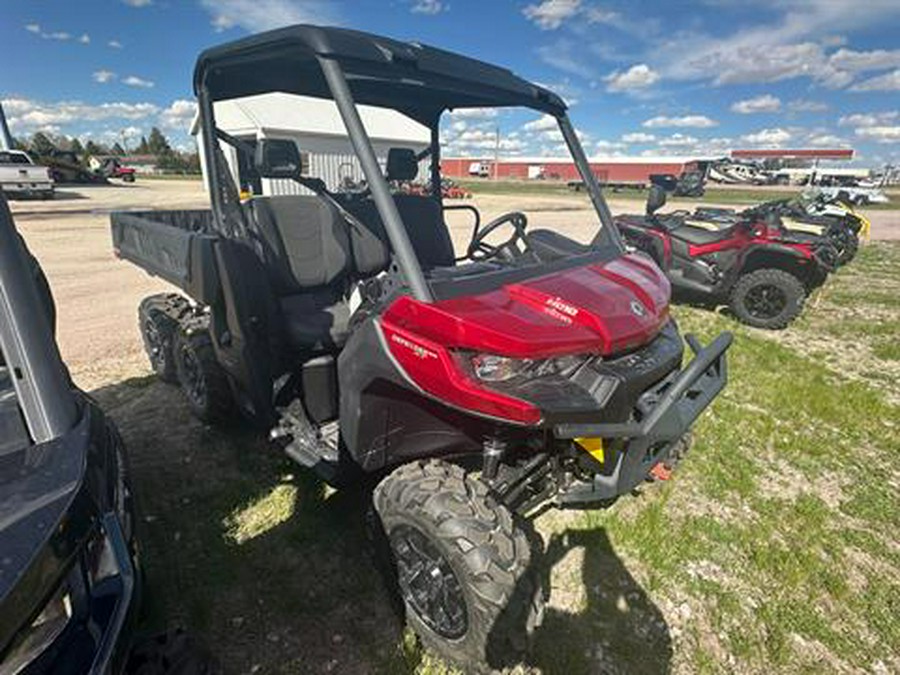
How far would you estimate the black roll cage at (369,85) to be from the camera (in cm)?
196

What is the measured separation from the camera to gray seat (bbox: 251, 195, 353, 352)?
311 centimetres

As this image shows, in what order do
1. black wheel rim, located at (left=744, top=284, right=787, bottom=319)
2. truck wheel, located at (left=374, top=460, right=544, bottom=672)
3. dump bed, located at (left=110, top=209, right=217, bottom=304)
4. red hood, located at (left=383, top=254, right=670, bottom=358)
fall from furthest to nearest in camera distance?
black wheel rim, located at (left=744, top=284, right=787, bottom=319), dump bed, located at (left=110, top=209, right=217, bottom=304), truck wheel, located at (left=374, top=460, right=544, bottom=672), red hood, located at (left=383, top=254, right=670, bottom=358)

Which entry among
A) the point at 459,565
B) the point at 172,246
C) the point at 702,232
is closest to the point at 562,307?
the point at 459,565

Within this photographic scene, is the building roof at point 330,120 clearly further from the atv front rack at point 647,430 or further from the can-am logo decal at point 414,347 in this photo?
the atv front rack at point 647,430

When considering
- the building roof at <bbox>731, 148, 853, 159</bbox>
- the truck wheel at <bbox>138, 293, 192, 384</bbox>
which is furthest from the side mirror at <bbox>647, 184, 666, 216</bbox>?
the building roof at <bbox>731, 148, 853, 159</bbox>

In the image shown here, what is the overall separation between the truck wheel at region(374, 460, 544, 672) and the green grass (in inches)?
8.6

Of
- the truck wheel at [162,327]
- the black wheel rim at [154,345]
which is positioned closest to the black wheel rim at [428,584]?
the truck wheel at [162,327]

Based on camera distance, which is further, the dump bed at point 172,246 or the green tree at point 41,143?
the green tree at point 41,143

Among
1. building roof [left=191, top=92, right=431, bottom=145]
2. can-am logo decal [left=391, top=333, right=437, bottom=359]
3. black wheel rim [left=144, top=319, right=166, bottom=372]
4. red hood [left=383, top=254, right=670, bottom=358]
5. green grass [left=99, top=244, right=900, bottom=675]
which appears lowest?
green grass [left=99, top=244, right=900, bottom=675]

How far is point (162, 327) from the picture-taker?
412 centimetres

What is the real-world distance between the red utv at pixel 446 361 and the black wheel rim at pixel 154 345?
51.0 inches

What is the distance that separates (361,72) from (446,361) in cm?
126

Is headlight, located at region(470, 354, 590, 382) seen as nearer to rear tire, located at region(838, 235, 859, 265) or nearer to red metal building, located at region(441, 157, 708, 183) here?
rear tire, located at region(838, 235, 859, 265)

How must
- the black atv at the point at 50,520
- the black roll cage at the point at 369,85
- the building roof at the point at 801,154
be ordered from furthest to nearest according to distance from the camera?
the building roof at the point at 801,154, the black roll cage at the point at 369,85, the black atv at the point at 50,520
